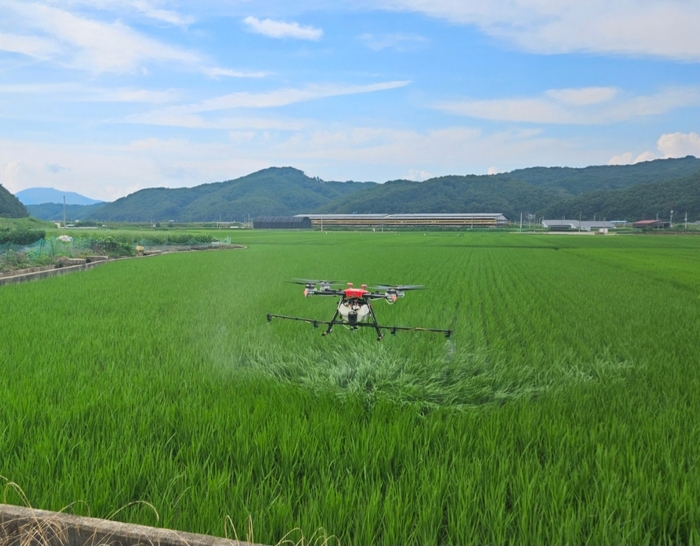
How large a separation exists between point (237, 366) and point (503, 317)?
197 inches

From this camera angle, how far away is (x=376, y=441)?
3445 mm

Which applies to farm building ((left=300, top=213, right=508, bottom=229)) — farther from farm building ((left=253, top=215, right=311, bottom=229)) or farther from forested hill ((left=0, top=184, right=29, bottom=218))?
forested hill ((left=0, top=184, right=29, bottom=218))

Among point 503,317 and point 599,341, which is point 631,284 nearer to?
point 503,317

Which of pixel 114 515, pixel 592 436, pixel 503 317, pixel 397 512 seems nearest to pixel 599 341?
pixel 503 317

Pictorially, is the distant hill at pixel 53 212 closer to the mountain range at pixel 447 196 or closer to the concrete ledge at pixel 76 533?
the mountain range at pixel 447 196

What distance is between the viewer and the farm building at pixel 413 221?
95.7 m

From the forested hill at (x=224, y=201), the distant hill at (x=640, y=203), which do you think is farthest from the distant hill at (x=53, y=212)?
the distant hill at (x=640, y=203)

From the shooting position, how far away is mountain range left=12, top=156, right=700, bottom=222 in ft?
364

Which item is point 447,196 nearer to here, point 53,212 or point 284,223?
point 284,223

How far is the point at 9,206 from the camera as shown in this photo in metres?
67.9

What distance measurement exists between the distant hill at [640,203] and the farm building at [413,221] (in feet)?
77.2

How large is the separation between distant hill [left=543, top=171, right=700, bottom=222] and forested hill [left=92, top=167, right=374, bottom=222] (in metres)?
72.4

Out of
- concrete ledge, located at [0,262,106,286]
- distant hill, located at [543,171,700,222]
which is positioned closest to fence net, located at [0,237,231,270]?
concrete ledge, located at [0,262,106,286]

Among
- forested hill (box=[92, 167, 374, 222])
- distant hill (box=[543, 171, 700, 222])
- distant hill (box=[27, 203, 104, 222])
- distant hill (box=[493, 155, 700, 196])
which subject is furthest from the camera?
distant hill (box=[27, 203, 104, 222])
